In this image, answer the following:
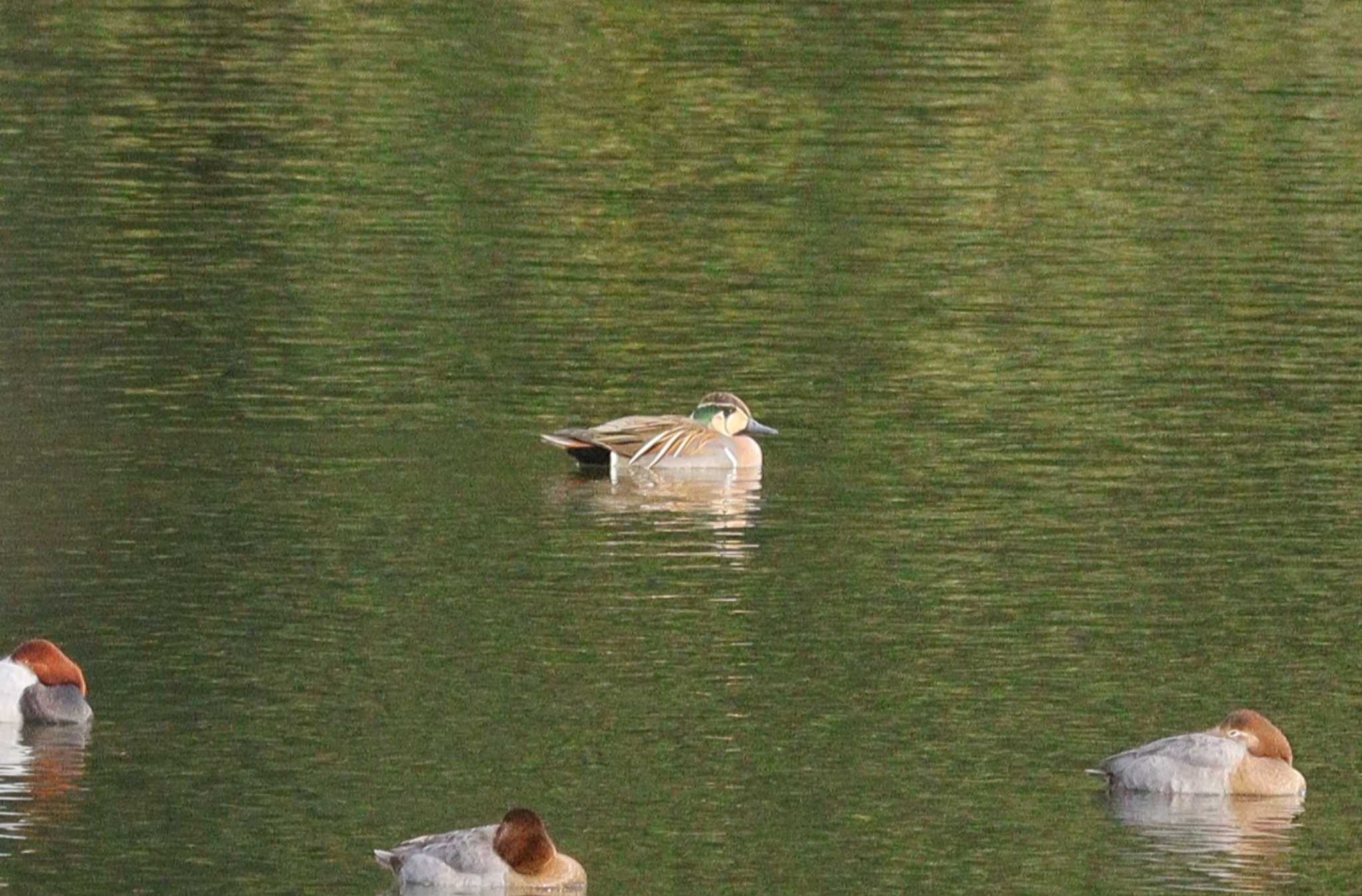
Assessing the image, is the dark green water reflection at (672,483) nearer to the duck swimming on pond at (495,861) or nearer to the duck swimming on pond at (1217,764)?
the duck swimming on pond at (1217,764)

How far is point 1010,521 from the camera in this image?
65.3 feet

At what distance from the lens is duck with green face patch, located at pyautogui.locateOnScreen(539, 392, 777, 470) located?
21.5m

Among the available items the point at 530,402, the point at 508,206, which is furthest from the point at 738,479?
the point at 508,206

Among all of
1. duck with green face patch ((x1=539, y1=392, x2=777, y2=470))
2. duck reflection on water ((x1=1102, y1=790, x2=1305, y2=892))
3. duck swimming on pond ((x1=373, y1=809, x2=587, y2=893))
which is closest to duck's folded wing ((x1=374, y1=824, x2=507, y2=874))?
duck swimming on pond ((x1=373, y1=809, x2=587, y2=893))

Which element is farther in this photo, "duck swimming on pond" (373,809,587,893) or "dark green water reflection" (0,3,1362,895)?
"dark green water reflection" (0,3,1362,895)

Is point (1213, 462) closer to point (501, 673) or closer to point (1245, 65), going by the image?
point (501, 673)

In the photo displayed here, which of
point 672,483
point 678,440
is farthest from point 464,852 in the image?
point 672,483

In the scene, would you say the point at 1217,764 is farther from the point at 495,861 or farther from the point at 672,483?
the point at 672,483

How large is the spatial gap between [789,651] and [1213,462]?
5.68 metres

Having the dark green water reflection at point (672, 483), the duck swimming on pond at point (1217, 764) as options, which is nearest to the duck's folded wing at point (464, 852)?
the dark green water reflection at point (672, 483)

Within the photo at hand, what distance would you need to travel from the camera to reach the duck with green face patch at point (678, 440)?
70.6ft

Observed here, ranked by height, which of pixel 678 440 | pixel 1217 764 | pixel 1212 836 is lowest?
pixel 1212 836

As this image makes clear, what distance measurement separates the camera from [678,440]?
21.7 meters

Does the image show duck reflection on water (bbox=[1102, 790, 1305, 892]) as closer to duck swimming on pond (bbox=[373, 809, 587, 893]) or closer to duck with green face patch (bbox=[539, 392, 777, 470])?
duck swimming on pond (bbox=[373, 809, 587, 893])
